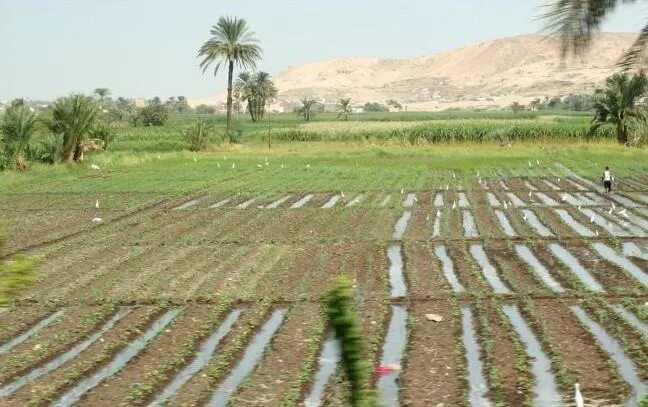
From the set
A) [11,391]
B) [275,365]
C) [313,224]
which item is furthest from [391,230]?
[11,391]

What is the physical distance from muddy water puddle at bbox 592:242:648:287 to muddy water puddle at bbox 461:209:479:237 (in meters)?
2.66

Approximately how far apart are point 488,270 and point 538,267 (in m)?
0.90

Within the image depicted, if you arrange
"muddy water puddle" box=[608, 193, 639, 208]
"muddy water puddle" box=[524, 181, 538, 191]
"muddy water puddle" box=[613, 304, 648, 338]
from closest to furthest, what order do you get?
"muddy water puddle" box=[613, 304, 648, 338] → "muddy water puddle" box=[608, 193, 639, 208] → "muddy water puddle" box=[524, 181, 538, 191]

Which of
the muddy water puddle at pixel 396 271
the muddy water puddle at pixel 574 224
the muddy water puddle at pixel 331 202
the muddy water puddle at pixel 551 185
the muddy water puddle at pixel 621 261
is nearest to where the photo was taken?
the muddy water puddle at pixel 396 271

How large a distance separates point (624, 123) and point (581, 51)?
42.0m

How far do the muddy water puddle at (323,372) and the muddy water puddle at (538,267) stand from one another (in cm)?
422

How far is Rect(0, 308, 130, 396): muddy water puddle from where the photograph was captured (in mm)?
7895

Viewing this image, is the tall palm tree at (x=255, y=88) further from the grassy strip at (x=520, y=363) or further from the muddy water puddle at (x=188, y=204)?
the grassy strip at (x=520, y=363)

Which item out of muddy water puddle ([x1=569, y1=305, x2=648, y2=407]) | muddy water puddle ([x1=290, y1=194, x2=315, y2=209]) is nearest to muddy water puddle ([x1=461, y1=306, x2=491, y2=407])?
muddy water puddle ([x1=569, y1=305, x2=648, y2=407])

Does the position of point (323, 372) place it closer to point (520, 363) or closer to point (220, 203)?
point (520, 363)

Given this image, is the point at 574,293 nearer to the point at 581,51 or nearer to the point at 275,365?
the point at 275,365

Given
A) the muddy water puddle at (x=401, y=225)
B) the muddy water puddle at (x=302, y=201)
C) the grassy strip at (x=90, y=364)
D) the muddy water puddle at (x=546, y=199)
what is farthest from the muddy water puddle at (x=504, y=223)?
the grassy strip at (x=90, y=364)

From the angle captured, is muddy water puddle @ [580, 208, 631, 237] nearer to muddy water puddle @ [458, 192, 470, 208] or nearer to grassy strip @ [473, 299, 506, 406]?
muddy water puddle @ [458, 192, 470, 208]

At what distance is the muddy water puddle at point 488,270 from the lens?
12.0 m
